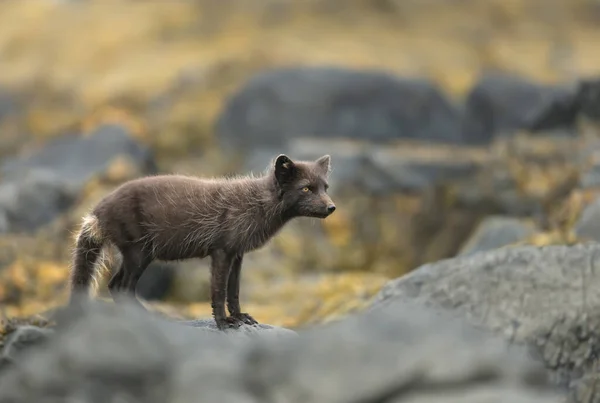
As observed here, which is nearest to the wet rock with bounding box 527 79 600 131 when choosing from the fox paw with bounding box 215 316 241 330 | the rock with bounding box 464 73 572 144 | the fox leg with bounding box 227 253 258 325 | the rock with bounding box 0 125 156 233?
the rock with bounding box 464 73 572 144

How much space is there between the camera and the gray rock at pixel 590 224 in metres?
A: 17.5

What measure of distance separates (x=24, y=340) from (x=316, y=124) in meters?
33.5

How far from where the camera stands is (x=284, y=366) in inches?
228

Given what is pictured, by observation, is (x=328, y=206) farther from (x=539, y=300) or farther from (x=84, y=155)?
(x=84, y=155)

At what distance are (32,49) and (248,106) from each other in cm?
2155

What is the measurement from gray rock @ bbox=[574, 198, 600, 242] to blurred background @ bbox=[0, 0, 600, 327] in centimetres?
5

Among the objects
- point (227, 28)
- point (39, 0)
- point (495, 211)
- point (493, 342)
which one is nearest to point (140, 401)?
point (493, 342)

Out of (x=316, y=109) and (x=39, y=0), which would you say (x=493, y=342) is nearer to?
(x=316, y=109)

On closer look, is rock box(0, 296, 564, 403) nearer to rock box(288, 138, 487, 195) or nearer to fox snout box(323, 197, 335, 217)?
fox snout box(323, 197, 335, 217)

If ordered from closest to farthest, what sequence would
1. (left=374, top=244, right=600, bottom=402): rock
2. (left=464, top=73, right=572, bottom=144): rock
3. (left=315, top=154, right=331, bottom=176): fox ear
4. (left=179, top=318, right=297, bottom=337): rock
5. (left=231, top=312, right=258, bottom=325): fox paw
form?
(left=374, top=244, right=600, bottom=402): rock < (left=179, top=318, right=297, bottom=337): rock < (left=231, top=312, right=258, bottom=325): fox paw < (left=315, top=154, right=331, bottom=176): fox ear < (left=464, top=73, right=572, bottom=144): rock

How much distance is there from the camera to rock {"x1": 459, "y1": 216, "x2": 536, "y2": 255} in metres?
22.3

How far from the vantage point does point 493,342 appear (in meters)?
5.98

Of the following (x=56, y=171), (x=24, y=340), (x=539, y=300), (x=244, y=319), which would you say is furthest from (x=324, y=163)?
(x=56, y=171)

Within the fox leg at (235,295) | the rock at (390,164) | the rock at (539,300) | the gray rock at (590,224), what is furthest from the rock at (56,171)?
the rock at (539,300)
